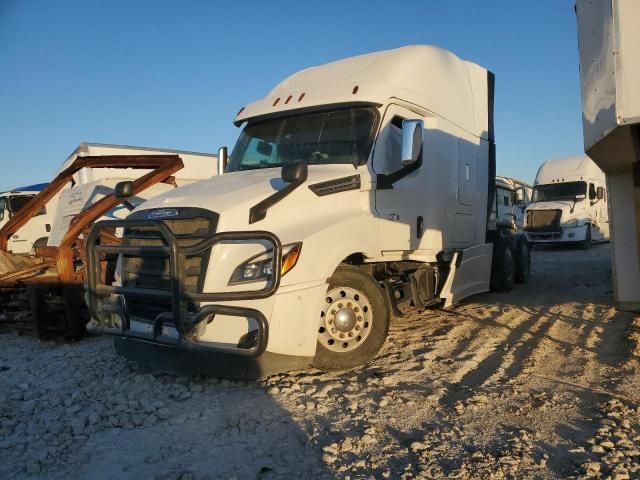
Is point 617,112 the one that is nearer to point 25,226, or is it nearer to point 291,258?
point 291,258

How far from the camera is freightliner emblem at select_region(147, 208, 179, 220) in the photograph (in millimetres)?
4699

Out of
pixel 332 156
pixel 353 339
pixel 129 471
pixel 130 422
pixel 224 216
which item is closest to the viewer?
pixel 129 471

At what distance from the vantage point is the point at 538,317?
7.45 metres

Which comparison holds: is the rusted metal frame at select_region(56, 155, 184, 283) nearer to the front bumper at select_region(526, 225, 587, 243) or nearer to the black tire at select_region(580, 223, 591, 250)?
the front bumper at select_region(526, 225, 587, 243)

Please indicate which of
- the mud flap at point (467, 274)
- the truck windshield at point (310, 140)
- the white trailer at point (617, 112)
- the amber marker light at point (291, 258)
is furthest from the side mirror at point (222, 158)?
the white trailer at point (617, 112)

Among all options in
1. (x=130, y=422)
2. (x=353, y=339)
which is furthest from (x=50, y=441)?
(x=353, y=339)

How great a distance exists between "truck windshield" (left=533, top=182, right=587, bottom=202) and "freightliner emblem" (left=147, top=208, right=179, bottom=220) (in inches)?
747

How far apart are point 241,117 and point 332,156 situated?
5.24ft

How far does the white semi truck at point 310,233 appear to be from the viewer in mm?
4379

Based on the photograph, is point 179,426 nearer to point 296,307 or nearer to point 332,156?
point 296,307

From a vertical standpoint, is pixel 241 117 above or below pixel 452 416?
above

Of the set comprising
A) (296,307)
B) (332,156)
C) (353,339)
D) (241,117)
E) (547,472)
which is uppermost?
(241,117)

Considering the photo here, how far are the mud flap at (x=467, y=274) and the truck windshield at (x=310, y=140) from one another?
2.36 m

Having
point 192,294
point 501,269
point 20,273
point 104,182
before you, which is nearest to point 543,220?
point 501,269
